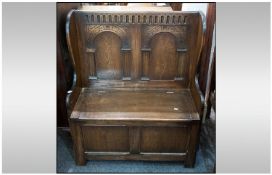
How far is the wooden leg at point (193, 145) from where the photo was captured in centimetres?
171

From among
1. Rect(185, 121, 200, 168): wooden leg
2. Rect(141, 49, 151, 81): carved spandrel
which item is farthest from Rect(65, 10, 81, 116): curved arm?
Rect(185, 121, 200, 168): wooden leg

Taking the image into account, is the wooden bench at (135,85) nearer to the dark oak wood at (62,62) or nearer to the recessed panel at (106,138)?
the recessed panel at (106,138)

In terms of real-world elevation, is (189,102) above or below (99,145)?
above

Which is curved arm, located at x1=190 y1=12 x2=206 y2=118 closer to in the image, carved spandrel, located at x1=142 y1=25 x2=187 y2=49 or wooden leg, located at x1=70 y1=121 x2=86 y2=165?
carved spandrel, located at x1=142 y1=25 x2=187 y2=49

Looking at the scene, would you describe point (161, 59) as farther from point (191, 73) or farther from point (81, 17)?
point (81, 17)

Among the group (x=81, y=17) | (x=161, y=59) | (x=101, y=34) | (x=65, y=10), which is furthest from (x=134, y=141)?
(x=65, y=10)

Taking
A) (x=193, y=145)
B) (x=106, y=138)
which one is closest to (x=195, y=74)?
(x=193, y=145)

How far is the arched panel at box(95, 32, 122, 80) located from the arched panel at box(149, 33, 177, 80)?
239 millimetres

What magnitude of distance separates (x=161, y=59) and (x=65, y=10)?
742 millimetres

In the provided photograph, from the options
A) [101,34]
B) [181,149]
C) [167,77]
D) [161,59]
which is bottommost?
[181,149]

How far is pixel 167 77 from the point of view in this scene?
1996mm

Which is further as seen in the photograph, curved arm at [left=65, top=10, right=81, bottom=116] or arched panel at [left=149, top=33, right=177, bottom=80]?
arched panel at [left=149, top=33, right=177, bottom=80]

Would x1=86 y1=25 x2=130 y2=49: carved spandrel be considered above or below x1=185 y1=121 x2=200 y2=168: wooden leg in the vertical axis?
above

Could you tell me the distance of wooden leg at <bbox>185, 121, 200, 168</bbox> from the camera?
5.61 feet
